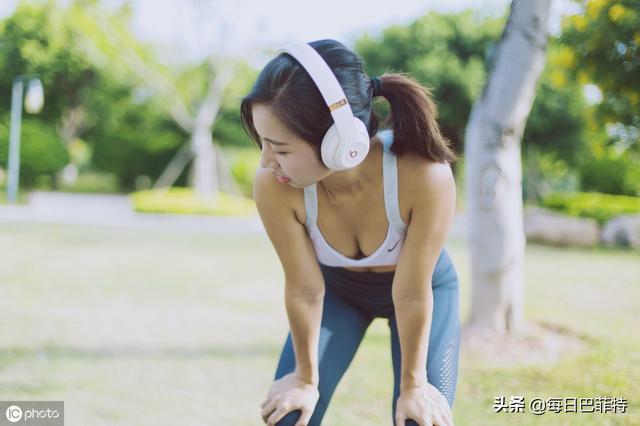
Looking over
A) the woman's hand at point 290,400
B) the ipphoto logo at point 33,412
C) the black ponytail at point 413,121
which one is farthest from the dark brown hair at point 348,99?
the ipphoto logo at point 33,412

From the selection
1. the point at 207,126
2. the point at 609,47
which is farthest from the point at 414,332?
the point at 207,126

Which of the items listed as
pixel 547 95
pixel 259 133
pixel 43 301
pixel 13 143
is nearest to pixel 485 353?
pixel 259 133

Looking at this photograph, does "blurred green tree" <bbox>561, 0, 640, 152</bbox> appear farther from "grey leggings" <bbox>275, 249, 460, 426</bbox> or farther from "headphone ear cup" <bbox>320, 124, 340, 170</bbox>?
"headphone ear cup" <bbox>320, 124, 340, 170</bbox>

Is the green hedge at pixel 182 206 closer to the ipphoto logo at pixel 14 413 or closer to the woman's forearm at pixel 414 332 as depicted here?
the ipphoto logo at pixel 14 413

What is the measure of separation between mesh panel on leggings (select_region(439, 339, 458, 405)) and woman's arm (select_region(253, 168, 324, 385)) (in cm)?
33

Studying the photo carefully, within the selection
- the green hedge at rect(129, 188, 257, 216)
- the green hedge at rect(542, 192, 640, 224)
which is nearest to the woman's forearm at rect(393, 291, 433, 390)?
the green hedge at rect(542, 192, 640, 224)

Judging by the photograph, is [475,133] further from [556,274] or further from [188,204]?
[188,204]

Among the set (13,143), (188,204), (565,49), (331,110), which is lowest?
(188,204)

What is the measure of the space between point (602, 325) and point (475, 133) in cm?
166

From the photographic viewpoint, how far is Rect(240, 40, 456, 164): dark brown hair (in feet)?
4.42

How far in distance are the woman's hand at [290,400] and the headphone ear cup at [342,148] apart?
600 mm

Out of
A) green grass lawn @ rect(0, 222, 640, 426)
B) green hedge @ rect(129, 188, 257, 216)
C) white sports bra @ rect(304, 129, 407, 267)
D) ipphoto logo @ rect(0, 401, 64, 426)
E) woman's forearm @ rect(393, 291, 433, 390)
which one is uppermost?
white sports bra @ rect(304, 129, 407, 267)

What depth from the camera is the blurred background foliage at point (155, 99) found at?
998cm

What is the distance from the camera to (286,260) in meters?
1.62
